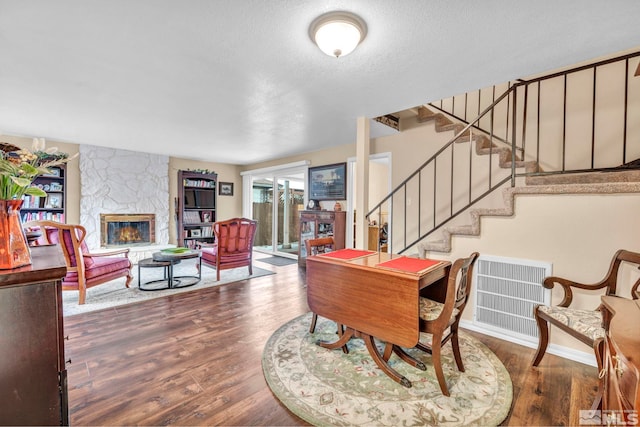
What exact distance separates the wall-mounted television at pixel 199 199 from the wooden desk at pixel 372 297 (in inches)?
212

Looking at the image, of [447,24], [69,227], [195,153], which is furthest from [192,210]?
[447,24]

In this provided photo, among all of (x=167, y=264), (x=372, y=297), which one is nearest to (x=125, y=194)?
(x=167, y=264)

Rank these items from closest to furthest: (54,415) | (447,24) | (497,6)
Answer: (54,415) → (497,6) → (447,24)

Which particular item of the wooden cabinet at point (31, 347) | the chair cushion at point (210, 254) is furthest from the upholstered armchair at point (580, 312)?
the chair cushion at point (210, 254)

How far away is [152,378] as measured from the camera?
1.87 metres

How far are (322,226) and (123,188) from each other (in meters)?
4.15

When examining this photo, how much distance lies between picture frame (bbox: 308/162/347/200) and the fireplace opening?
358 centimetres

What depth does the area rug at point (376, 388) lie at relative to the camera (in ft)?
5.02

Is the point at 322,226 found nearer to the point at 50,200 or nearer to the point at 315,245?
the point at 315,245

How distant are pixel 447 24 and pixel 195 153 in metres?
5.46

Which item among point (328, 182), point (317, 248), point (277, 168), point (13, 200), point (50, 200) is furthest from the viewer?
point (277, 168)

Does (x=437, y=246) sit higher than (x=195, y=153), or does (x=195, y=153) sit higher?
(x=195, y=153)

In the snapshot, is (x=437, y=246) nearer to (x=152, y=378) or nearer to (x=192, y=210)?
(x=152, y=378)

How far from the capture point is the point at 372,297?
6.11 feet
